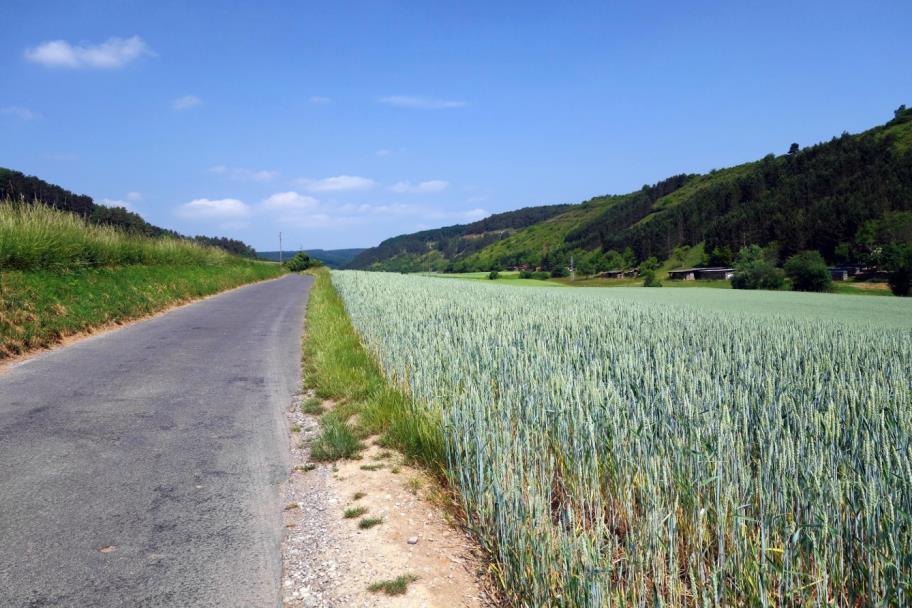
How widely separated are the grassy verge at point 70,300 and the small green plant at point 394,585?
1041cm

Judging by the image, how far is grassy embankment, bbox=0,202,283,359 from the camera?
36.1 feet

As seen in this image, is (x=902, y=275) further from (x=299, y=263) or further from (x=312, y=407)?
(x=299, y=263)

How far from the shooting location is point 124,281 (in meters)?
17.9

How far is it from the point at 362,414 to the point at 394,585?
3.22 m

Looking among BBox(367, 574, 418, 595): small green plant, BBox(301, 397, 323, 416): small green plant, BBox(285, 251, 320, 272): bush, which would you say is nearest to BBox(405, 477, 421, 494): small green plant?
BBox(367, 574, 418, 595): small green plant

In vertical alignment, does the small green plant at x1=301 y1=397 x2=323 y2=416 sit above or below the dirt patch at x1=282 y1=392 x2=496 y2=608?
above

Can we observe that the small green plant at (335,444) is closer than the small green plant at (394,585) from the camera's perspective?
No

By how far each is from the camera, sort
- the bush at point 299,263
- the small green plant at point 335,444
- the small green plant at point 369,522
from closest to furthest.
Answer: the small green plant at point 369,522
the small green plant at point 335,444
the bush at point 299,263

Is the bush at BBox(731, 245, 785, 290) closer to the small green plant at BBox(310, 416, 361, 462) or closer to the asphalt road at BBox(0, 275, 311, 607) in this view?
the asphalt road at BBox(0, 275, 311, 607)

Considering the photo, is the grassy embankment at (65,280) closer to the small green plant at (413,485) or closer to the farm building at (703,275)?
the small green plant at (413,485)

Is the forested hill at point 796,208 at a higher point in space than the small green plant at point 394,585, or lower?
higher

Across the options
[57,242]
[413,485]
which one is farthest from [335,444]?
[57,242]

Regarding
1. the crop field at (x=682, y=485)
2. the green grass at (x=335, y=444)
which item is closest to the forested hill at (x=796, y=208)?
the crop field at (x=682, y=485)

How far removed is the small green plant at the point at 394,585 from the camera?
120 inches
